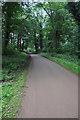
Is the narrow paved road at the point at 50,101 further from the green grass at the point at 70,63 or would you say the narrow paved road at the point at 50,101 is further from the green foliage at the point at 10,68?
the green grass at the point at 70,63

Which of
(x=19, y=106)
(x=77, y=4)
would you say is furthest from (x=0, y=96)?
(x=77, y=4)

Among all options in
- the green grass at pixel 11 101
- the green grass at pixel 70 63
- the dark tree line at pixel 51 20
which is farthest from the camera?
the dark tree line at pixel 51 20

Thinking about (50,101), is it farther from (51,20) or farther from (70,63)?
(51,20)

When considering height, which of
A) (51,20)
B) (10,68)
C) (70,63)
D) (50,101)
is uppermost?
(51,20)

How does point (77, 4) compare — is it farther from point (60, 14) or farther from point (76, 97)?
point (60, 14)

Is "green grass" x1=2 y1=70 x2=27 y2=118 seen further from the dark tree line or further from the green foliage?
the dark tree line

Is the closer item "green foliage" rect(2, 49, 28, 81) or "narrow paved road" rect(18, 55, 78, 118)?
"narrow paved road" rect(18, 55, 78, 118)

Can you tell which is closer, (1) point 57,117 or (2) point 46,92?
(1) point 57,117

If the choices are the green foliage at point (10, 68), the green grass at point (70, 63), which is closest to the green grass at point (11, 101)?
the green foliage at point (10, 68)

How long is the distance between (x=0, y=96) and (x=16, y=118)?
1.66 metres

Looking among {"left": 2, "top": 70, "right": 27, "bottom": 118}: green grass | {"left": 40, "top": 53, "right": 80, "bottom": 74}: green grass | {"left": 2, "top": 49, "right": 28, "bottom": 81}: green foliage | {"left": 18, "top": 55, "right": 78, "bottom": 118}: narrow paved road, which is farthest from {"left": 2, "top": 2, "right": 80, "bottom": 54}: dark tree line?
{"left": 2, "top": 70, "right": 27, "bottom": 118}: green grass

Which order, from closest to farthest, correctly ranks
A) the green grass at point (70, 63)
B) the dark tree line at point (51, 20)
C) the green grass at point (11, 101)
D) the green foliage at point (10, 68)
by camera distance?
the green grass at point (11, 101), the green foliage at point (10, 68), the green grass at point (70, 63), the dark tree line at point (51, 20)

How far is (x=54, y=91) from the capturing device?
594 centimetres

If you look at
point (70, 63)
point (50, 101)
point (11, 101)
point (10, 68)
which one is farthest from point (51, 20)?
point (11, 101)
